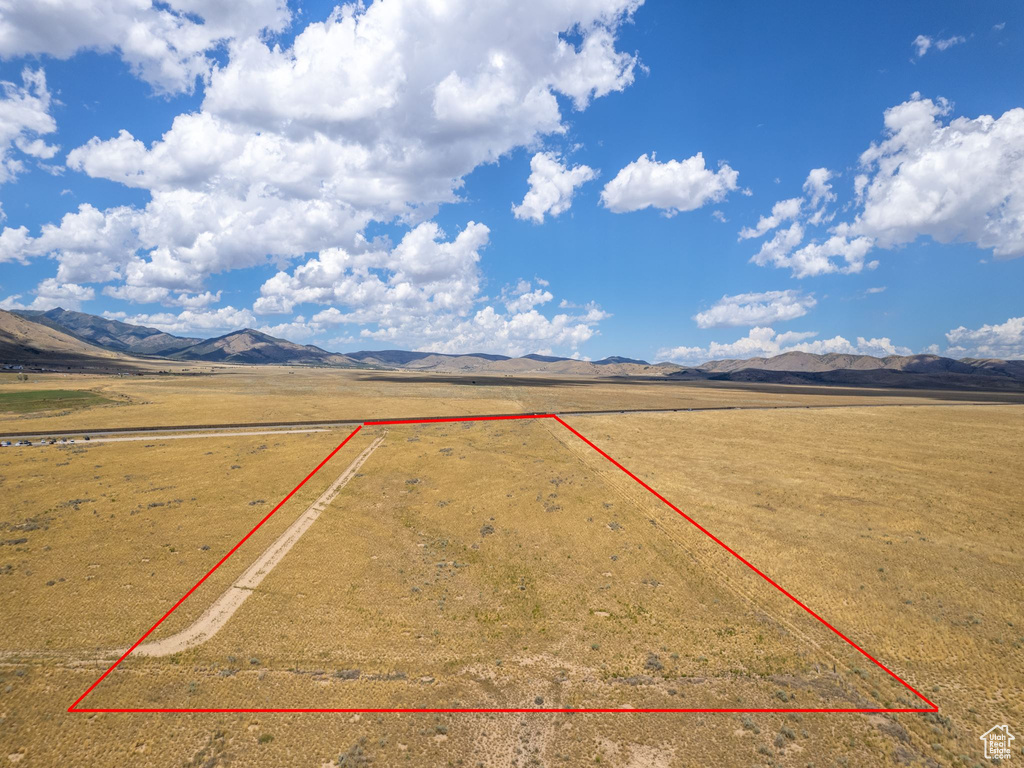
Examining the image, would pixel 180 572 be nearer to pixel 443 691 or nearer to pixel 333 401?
pixel 443 691

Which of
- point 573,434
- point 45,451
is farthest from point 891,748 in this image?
point 45,451

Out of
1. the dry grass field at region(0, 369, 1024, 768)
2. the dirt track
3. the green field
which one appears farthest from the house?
the green field

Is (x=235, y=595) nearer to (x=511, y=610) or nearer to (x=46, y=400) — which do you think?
(x=511, y=610)

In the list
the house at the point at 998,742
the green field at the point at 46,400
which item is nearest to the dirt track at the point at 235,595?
the house at the point at 998,742

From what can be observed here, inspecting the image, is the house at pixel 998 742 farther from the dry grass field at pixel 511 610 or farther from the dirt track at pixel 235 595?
the dirt track at pixel 235 595

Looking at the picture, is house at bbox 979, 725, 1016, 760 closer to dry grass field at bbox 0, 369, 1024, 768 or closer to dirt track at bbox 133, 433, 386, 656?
dry grass field at bbox 0, 369, 1024, 768

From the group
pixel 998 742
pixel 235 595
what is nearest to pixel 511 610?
pixel 235 595
